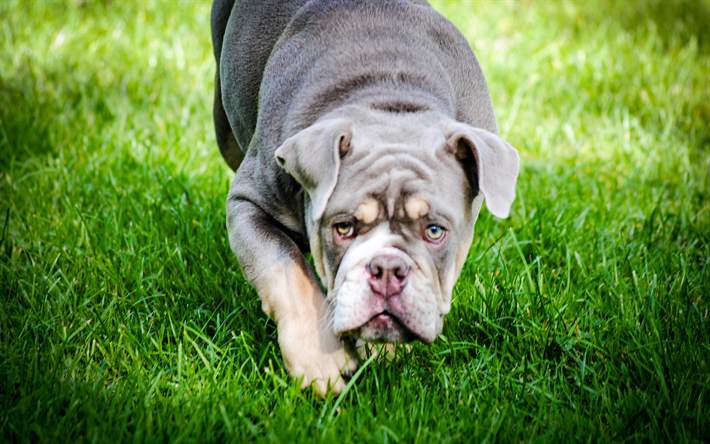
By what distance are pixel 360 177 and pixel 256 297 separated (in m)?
1.14

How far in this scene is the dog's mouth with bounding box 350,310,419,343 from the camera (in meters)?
2.98

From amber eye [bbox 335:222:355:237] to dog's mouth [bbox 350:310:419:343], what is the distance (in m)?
0.40

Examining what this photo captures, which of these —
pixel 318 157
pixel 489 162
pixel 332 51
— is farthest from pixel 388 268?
pixel 332 51

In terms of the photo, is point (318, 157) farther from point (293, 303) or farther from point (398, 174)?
point (293, 303)

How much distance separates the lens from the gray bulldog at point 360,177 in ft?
9.88

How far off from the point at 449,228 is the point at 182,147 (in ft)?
10.1

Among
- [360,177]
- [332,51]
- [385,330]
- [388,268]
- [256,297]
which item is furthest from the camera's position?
[256,297]

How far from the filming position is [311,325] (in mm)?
3172

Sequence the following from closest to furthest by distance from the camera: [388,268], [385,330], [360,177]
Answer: [388,268]
[385,330]
[360,177]

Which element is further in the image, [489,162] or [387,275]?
[489,162]

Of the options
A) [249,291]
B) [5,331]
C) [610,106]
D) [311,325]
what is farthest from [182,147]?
[610,106]

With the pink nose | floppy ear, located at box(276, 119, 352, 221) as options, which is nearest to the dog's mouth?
the pink nose

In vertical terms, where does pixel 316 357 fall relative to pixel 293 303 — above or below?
below

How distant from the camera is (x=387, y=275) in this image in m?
2.88
